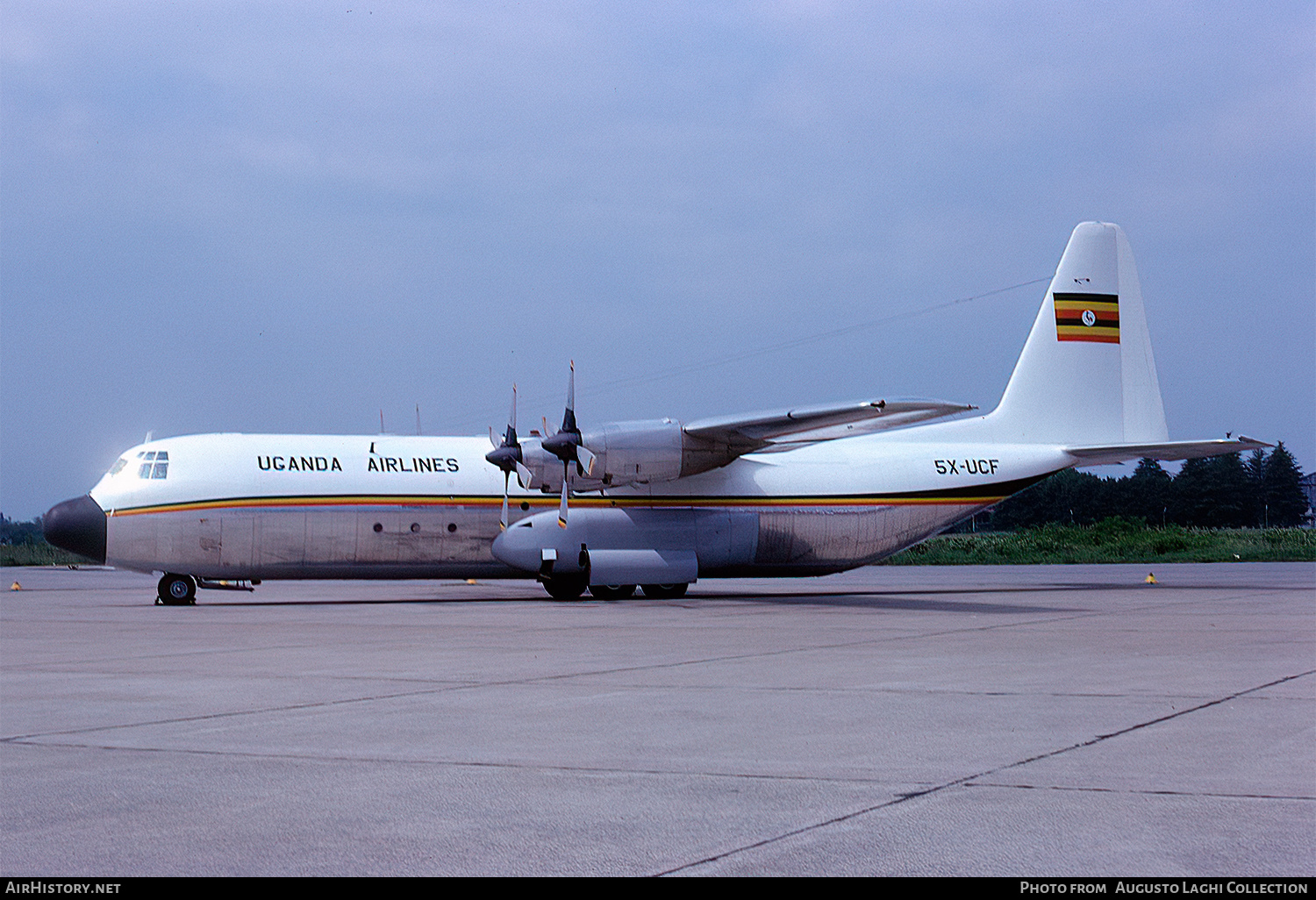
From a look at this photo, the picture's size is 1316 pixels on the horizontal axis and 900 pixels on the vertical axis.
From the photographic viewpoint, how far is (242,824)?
5895 mm

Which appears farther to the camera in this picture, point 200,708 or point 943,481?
point 943,481

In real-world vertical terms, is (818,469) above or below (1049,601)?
above

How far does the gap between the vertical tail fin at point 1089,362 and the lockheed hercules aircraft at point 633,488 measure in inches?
1.9

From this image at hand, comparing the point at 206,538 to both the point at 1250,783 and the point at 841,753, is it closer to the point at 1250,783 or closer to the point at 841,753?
the point at 841,753

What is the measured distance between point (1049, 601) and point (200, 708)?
63.0 ft

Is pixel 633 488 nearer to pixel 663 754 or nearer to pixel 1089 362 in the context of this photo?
pixel 1089 362

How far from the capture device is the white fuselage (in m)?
26.7

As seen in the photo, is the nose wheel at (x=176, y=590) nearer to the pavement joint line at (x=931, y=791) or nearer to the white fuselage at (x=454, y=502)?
the white fuselage at (x=454, y=502)

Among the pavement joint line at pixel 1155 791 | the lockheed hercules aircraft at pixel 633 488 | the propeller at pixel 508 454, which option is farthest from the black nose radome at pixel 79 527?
the pavement joint line at pixel 1155 791

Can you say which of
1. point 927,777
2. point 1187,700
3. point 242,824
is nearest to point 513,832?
point 242,824

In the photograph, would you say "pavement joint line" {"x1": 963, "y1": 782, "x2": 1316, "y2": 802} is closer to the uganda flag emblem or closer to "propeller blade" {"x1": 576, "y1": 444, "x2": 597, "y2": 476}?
"propeller blade" {"x1": 576, "y1": 444, "x2": 597, "y2": 476}

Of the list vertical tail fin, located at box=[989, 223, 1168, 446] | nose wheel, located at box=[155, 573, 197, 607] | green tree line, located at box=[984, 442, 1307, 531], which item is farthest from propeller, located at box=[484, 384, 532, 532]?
green tree line, located at box=[984, 442, 1307, 531]

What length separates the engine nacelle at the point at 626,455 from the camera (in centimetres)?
2653
